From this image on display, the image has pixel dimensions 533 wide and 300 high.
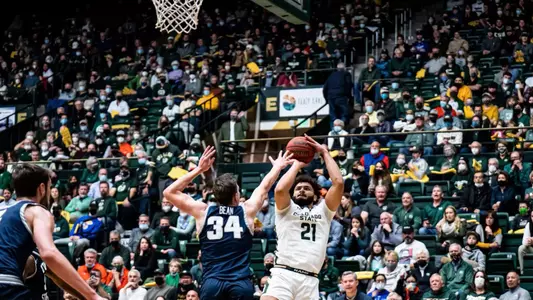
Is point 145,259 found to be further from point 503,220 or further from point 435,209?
point 503,220

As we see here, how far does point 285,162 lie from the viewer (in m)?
9.62

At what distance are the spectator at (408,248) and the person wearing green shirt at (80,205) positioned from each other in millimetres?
7447

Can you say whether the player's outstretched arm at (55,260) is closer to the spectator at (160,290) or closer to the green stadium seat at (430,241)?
the spectator at (160,290)

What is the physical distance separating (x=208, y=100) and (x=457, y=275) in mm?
11215

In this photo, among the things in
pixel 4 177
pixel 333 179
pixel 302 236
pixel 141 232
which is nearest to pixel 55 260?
pixel 302 236

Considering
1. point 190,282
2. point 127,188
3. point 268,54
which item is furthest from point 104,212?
point 268,54

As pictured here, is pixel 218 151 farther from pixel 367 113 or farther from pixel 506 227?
pixel 506 227

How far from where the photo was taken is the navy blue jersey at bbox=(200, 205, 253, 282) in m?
9.47

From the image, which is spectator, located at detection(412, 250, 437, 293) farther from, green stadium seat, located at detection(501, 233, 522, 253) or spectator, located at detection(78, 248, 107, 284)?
spectator, located at detection(78, 248, 107, 284)

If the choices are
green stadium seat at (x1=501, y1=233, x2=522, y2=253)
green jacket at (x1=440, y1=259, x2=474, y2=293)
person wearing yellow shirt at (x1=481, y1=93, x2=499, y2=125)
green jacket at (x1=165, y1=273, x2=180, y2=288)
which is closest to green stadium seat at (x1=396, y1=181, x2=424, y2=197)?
green stadium seat at (x1=501, y1=233, x2=522, y2=253)

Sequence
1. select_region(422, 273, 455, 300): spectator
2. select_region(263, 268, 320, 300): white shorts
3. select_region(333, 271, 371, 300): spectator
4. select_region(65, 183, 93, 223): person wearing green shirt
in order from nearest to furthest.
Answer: select_region(263, 268, 320, 300): white shorts, select_region(333, 271, 371, 300): spectator, select_region(422, 273, 455, 300): spectator, select_region(65, 183, 93, 223): person wearing green shirt

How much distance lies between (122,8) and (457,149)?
65.0 feet

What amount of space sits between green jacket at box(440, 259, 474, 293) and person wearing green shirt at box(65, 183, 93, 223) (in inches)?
331

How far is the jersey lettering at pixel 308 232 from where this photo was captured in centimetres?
992
